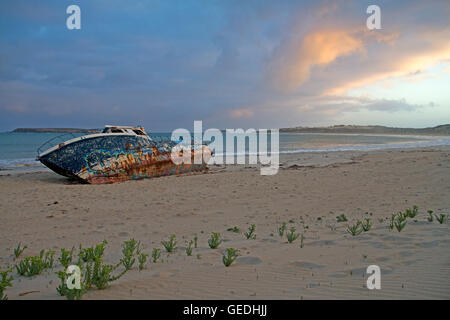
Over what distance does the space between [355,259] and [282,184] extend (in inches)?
295

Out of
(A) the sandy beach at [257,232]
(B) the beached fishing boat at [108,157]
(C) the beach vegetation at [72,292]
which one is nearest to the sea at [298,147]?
(B) the beached fishing boat at [108,157]

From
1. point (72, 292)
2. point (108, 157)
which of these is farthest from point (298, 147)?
point (72, 292)

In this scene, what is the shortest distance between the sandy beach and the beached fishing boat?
48.8 inches

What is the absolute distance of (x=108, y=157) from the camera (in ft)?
42.8

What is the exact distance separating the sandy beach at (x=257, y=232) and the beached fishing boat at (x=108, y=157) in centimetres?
124

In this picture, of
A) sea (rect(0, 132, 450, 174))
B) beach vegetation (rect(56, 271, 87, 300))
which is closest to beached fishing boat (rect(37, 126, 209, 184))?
sea (rect(0, 132, 450, 174))

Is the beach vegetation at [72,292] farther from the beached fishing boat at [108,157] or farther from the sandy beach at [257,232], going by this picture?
the beached fishing boat at [108,157]

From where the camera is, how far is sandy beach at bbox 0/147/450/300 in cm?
310

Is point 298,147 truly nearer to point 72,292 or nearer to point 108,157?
point 108,157

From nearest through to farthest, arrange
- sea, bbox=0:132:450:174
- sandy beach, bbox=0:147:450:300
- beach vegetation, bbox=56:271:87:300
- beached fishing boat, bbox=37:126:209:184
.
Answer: beach vegetation, bbox=56:271:87:300, sandy beach, bbox=0:147:450:300, beached fishing boat, bbox=37:126:209:184, sea, bbox=0:132:450:174

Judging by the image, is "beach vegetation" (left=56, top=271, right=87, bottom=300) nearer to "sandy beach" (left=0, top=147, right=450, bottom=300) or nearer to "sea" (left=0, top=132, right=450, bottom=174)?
"sandy beach" (left=0, top=147, right=450, bottom=300)

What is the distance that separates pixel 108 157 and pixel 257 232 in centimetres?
929

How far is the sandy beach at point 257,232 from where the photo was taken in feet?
10.2
